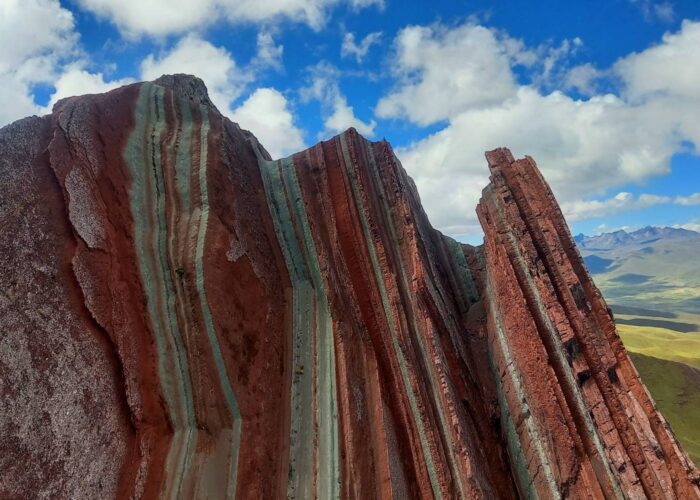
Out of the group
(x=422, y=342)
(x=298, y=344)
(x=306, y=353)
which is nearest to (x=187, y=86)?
(x=298, y=344)

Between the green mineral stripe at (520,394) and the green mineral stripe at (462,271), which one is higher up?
the green mineral stripe at (462,271)

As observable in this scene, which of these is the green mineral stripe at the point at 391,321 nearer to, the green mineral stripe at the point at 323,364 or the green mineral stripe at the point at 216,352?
the green mineral stripe at the point at 323,364

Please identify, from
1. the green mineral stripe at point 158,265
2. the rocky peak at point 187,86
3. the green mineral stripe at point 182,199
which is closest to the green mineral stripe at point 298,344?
the green mineral stripe at point 182,199

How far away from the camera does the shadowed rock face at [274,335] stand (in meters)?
12.3

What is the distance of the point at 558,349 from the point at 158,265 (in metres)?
15.6

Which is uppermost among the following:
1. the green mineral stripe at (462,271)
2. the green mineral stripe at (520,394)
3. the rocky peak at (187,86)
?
the rocky peak at (187,86)

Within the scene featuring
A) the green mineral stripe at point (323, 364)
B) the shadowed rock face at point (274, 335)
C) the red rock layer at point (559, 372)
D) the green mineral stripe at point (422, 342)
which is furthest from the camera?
the red rock layer at point (559, 372)

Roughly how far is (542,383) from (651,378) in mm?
79270

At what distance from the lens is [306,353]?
17047mm

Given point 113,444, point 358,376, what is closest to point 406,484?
point 358,376

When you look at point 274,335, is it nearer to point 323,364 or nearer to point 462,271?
point 323,364

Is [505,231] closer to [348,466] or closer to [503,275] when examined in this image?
[503,275]

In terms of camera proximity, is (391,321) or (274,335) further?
(391,321)

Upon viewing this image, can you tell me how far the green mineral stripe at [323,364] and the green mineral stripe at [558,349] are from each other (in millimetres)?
8923
